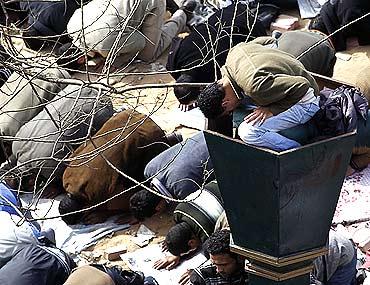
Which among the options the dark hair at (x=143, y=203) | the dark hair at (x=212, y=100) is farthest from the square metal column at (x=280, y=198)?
the dark hair at (x=143, y=203)

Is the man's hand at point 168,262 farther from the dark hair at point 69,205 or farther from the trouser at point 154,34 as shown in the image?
the trouser at point 154,34

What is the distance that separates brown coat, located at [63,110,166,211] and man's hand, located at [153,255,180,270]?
701mm

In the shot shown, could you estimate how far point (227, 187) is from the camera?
258cm

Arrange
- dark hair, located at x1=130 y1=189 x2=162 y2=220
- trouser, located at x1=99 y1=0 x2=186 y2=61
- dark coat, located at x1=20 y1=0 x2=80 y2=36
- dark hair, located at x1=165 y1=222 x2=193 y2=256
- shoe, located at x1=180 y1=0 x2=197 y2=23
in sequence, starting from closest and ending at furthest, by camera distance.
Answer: dark hair, located at x1=165 y1=222 x2=193 y2=256 → dark hair, located at x1=130 y1=189 x2=162 y2=220 → trouser, located at x1=99 y1=0 x2=186 y2=61 → dark coat, located at x1=20 y1=0 x2=80 y2=36 → shoe, located at x1=180 y1=0 x2=197 y2=23

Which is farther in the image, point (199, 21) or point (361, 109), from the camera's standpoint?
point (199, 21)

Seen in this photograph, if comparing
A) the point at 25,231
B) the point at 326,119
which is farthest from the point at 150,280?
the point at 326,119

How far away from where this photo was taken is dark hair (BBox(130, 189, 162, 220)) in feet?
18.6

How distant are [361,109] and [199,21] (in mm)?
3346

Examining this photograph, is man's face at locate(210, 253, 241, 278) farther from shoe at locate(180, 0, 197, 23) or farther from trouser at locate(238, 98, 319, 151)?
shoe at locate(180, 0, 197, 23)

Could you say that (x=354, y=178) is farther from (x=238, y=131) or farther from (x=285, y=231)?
(x=285, y=231)

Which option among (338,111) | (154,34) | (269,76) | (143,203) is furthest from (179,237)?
(154,34)

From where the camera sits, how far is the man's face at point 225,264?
437cm

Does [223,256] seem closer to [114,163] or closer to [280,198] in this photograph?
[114,163]

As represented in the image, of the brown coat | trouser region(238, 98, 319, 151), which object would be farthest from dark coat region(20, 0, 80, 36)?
trouser region(238, 98, 319, 151)
